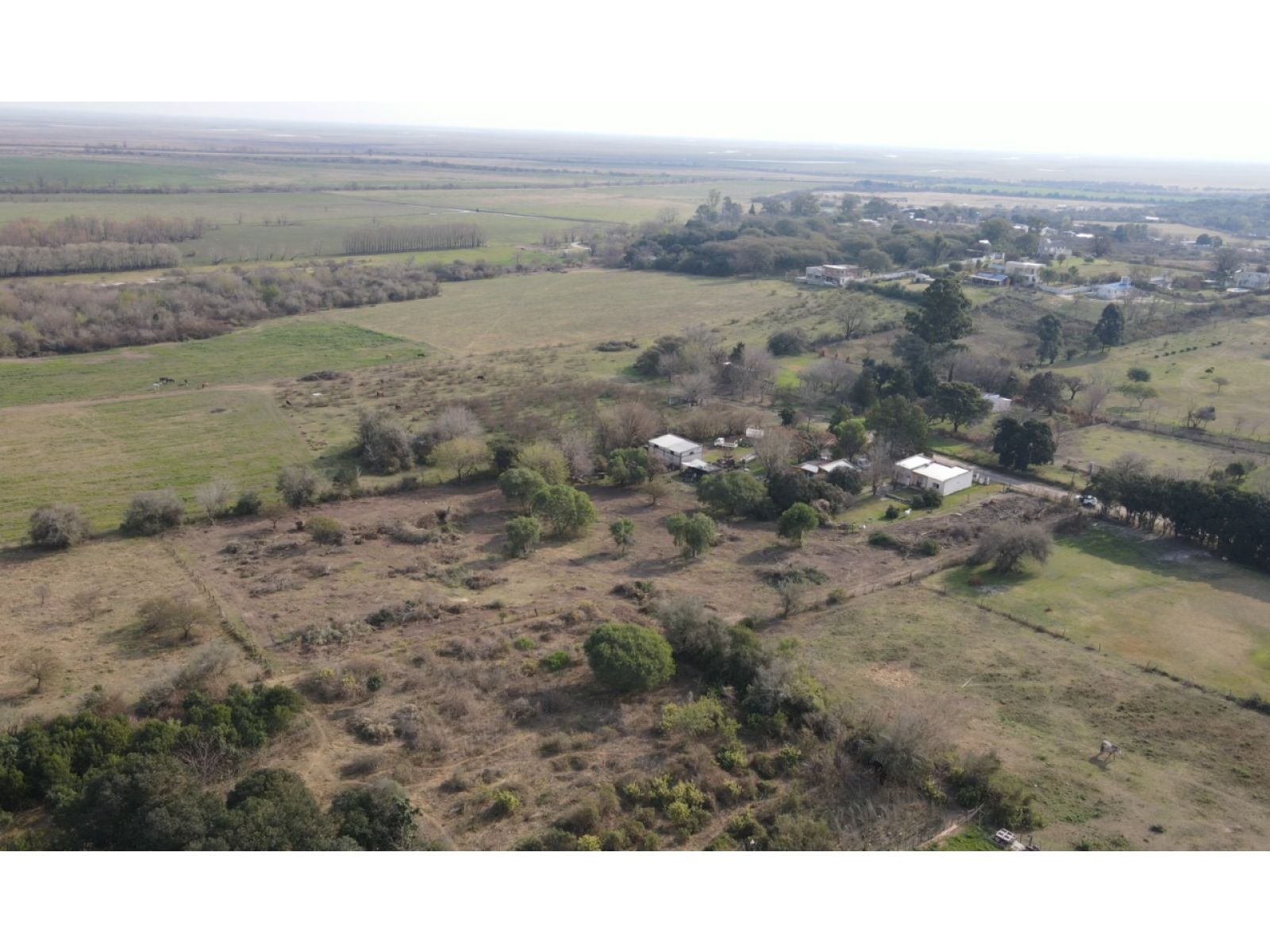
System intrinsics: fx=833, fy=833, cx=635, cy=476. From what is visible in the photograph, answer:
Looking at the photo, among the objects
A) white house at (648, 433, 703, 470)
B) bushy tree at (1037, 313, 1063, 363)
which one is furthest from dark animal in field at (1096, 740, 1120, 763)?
bushy tree at (1037, 313, 1063, 363)

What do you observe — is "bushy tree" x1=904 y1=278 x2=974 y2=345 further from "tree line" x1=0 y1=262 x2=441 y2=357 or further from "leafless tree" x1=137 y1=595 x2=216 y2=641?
"leafless tree" x1=137 y1=595 x2=216 y2=641

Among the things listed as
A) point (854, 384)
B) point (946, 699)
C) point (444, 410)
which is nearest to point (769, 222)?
point (854, 384)

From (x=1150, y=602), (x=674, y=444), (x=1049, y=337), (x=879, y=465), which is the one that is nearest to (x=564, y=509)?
(x=674, y=444)

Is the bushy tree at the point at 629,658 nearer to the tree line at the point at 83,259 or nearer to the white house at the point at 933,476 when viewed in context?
the white house at the point at 933,476

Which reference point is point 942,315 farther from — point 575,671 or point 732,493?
point 575,671

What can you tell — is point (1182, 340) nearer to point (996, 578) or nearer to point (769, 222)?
point (996, 578)
